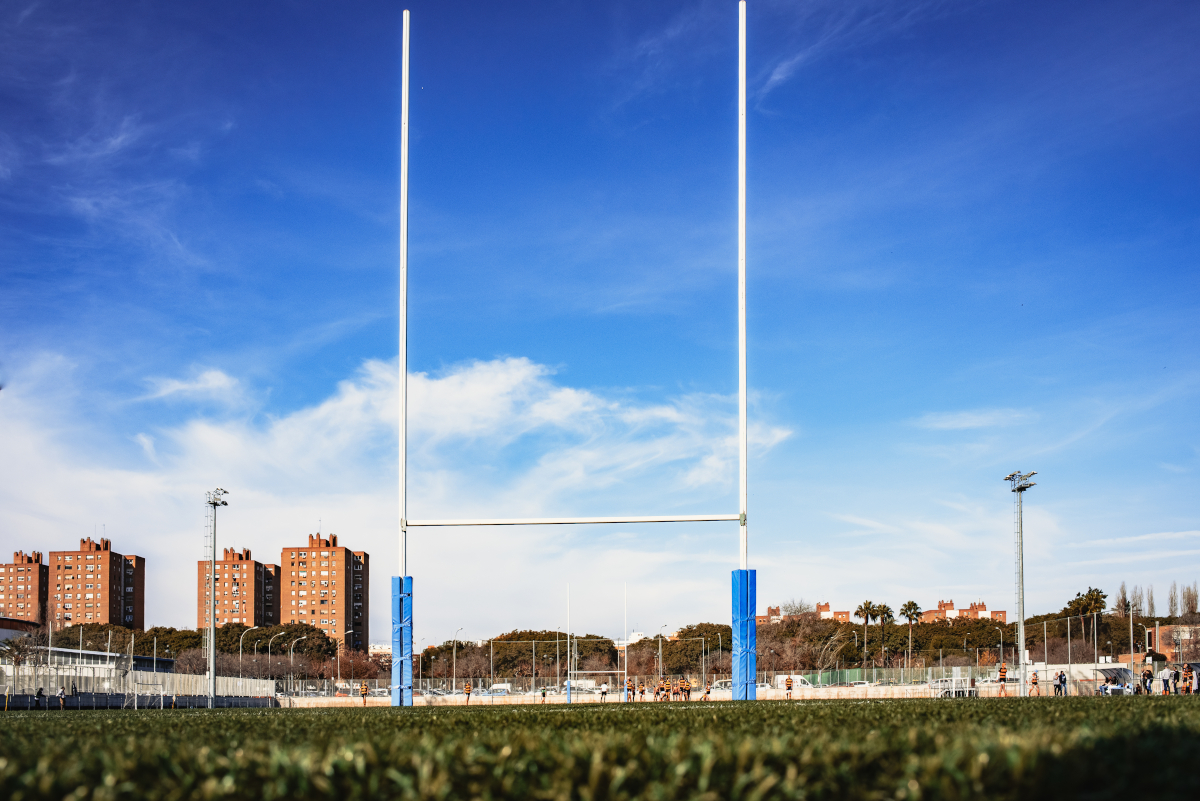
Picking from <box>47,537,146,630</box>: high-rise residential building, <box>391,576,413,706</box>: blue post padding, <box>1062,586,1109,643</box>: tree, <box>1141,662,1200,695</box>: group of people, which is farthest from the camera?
<box>47,537,146,630</box>: high-rise residential building

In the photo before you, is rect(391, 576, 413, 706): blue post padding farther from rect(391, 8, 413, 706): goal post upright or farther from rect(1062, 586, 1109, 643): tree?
rect(1062, 586, 1109, 643): tree

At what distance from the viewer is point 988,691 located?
130 ft

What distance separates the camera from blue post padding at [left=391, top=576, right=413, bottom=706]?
2150cm

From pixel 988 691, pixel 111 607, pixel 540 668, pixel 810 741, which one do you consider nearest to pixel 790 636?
pixel 540 668

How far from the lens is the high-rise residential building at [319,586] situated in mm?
148375

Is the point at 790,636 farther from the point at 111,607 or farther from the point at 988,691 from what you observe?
the point at 111,607

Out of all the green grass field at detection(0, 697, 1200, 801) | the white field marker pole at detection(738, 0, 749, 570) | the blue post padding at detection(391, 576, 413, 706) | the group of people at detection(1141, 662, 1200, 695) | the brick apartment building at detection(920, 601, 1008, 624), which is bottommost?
the brick apartment building at detection(920, 601, 1008, 624)

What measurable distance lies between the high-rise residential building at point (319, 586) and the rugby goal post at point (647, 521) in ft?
437

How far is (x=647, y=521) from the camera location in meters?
22.6

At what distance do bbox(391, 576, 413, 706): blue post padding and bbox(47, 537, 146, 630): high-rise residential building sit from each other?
139 m

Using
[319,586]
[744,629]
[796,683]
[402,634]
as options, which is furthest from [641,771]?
[319,586]

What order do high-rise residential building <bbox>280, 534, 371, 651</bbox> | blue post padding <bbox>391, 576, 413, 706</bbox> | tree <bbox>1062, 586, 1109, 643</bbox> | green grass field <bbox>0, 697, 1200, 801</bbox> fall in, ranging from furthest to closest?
high-rise residential building <bbox>280, 534, 371, 651</bbox> < tree <bbox>1062, 586, 1109, 643</bbox> < blue post padding <bbox>391, 576, 413, 706</bbox> < green grass field <bbox>0, 697, 1200, 801</bbox>

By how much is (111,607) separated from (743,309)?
145 metres

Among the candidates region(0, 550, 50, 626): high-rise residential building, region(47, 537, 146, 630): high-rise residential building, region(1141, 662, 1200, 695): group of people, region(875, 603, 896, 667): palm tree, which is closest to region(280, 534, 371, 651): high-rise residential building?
region(47, 537, 146, 630): high-rise residential building
